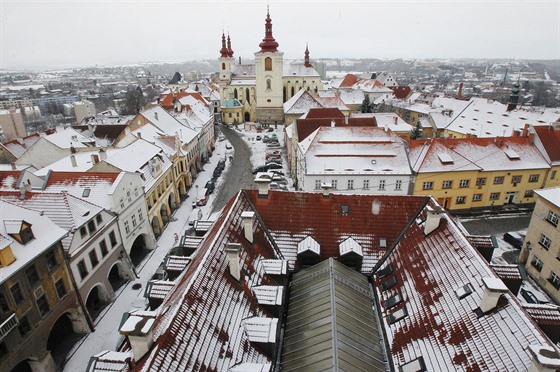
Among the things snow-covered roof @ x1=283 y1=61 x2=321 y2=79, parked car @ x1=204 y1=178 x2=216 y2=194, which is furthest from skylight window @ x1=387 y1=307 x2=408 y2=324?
snow-covered roof @ x1=283 y1=61 x2=321 y2=79

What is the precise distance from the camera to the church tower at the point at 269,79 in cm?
8606

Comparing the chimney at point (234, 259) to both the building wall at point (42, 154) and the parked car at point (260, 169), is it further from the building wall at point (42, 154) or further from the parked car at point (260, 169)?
the parked car at point (260, 169)

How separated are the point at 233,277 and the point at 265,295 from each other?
1.90 m

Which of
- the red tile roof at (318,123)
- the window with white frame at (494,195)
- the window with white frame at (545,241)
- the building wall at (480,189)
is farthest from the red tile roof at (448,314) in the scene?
the red tile roof at (318,123)

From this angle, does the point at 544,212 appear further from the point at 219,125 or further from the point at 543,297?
the point at 219,125

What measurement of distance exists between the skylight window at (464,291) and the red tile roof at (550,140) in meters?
35.6

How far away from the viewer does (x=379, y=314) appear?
18.5 metres

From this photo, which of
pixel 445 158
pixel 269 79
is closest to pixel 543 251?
pixel 445 158

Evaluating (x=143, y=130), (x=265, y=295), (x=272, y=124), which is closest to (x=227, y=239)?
(x=265, y=295)

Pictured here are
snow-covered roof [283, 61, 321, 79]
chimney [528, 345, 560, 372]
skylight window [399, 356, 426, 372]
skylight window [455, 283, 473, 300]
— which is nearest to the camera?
chimney [528, 345, 560, 372]

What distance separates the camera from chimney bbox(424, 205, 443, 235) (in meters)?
19.5

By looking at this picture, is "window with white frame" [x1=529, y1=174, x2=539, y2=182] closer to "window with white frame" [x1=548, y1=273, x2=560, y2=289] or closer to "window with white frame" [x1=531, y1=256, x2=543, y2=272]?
"window with white frame" [x1=531, y1=256, x2=543, y2=272]

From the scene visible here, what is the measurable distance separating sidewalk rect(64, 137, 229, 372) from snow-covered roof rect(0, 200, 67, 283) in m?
7.97

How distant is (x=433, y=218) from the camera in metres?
19.7
